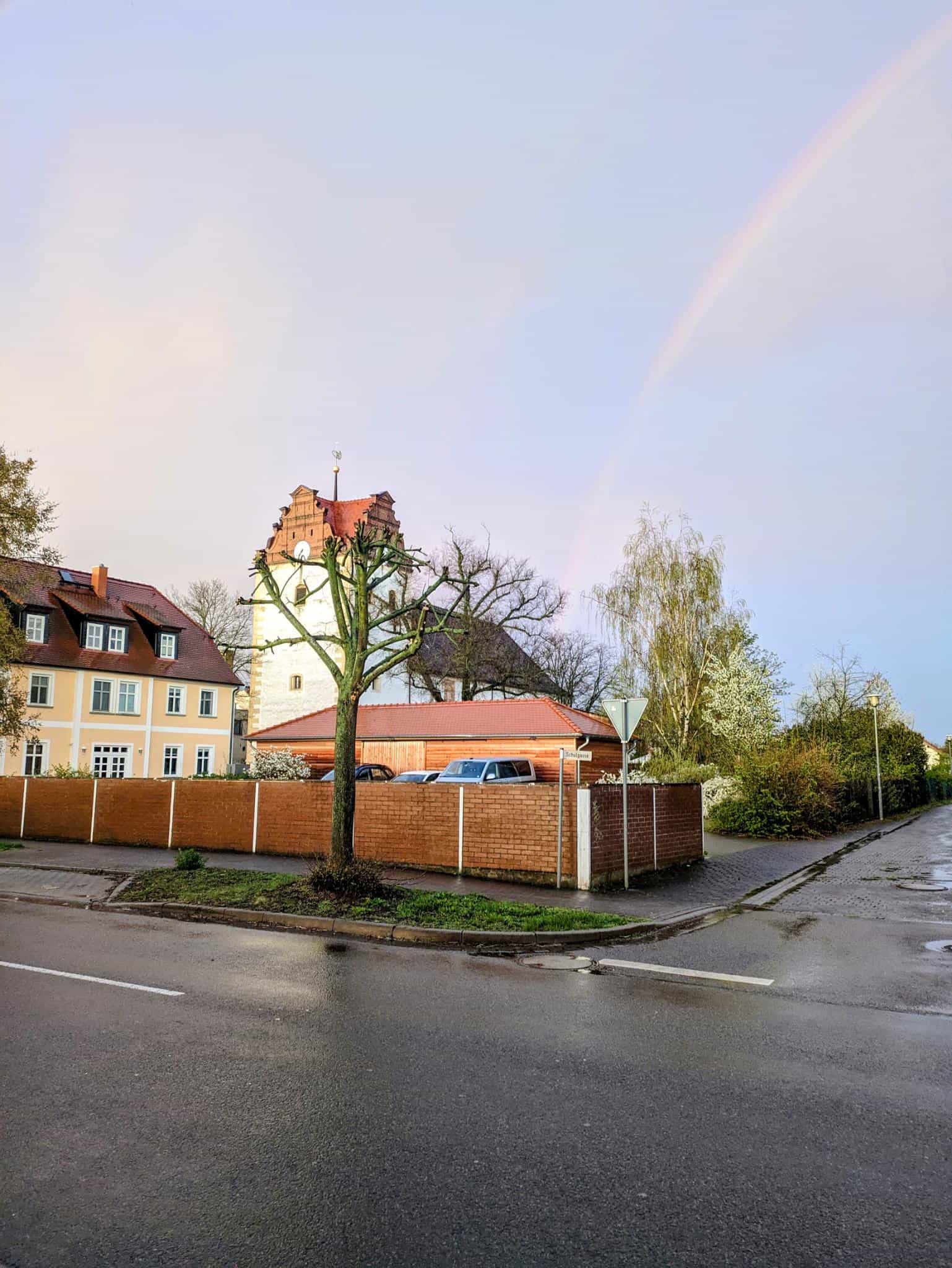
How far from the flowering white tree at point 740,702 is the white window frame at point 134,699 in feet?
92.3

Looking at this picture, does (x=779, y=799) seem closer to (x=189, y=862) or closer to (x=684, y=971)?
(x=189, y=862)

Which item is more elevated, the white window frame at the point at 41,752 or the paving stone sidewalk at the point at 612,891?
the white window frame at the point at 41,752

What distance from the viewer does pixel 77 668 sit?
41938 mm

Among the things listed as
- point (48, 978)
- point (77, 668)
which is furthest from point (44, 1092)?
point (77, 668)

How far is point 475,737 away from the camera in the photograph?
32781mm

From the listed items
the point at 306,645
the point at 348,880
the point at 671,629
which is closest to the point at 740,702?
the point at 671,629

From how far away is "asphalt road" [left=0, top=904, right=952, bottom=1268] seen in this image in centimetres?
343

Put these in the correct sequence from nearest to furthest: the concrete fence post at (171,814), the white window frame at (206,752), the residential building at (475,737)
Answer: the concrete fence post at (171,814) < the residential building at (475,737) < the white window frame at (206,752)

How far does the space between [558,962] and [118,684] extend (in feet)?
130

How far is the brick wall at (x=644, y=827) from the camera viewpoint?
1439cm

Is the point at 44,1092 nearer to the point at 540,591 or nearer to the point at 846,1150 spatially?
the point at 846,1150

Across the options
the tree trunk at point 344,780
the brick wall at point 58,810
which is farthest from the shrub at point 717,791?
the brick wall at point 58,810

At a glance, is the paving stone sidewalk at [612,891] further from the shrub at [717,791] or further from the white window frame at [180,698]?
the white window frame at [180,698]

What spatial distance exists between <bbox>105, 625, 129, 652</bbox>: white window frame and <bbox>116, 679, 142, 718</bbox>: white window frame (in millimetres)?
1833
